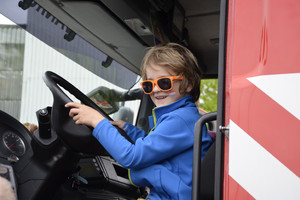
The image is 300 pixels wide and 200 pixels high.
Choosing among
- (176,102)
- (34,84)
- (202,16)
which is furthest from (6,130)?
(202,16)

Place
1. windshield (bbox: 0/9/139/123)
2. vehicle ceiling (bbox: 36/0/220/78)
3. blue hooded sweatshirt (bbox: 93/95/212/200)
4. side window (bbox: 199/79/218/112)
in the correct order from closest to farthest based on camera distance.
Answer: blue hooded sweatshirt (bbox: 93/95/212/200), windshield (bbox: 0/9/139/123), vehicle ceiling (bbox: 36/0/220/78), side window (bbox: 199/79/218/112)

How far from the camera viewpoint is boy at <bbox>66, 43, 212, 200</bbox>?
1717 millimetres

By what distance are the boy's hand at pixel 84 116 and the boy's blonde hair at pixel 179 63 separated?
381mm

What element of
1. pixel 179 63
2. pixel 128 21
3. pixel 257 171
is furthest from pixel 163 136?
pixel 128 21

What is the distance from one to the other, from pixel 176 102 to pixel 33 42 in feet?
3.24

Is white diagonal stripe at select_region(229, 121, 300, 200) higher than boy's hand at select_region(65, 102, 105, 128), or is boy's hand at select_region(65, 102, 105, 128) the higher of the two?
boy's hand at select_region(65, 102, 105, 128)

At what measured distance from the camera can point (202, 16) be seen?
3.12 m

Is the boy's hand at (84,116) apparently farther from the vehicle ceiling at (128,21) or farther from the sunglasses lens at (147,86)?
the vehicle ceiling at (128,21)

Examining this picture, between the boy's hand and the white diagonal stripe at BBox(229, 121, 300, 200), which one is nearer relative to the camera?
the white diagonal stripe at BBox(229, 121, 300, 200)

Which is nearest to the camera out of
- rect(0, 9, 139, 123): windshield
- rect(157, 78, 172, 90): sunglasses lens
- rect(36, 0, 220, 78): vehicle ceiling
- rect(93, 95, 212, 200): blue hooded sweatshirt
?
rect(93, 95, 212, 200): blue hooded sweatshirt

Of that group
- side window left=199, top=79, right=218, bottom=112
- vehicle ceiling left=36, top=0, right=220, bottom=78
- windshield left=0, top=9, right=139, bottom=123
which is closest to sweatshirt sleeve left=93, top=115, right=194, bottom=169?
windshield left=0, top=9, right=139, bottom=123

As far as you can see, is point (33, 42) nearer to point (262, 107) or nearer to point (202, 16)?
point (202, 16)

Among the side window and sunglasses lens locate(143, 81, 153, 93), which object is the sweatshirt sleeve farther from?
the side window

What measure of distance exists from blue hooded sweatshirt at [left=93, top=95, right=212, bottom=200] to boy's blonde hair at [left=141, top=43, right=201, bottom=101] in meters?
0.21
